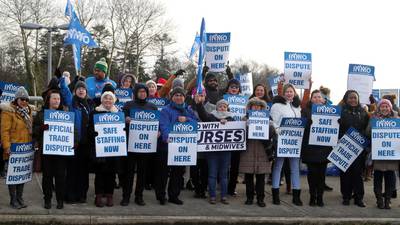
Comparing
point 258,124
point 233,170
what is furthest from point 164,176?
point 258,124

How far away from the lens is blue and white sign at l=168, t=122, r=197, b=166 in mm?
8547

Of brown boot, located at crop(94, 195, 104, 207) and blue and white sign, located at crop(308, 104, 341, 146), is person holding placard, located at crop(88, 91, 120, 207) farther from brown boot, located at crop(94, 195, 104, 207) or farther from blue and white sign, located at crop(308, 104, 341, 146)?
blue and white sign, located at crop(308, 104, 341, 146)

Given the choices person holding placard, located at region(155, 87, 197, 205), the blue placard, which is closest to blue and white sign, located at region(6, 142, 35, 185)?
person holding placard, located at region(155, 87, 197, 205)

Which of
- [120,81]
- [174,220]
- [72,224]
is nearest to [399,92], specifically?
[120,81]

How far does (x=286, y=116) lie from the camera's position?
9203mm

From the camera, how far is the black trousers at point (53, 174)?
7875mm

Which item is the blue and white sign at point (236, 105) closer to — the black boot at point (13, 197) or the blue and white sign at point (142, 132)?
the blue and white sign at point (142, 132)

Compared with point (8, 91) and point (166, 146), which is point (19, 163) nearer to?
point (8, 91)

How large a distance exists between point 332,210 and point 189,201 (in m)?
2.54

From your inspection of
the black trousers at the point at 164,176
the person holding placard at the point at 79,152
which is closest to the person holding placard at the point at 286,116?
the black trousers at the point at 164,176

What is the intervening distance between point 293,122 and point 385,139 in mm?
1662

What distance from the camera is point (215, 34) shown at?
36.0 ft

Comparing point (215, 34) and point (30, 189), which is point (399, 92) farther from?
point (30, 189)

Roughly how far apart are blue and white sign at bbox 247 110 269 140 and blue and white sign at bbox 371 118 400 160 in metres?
1.95
